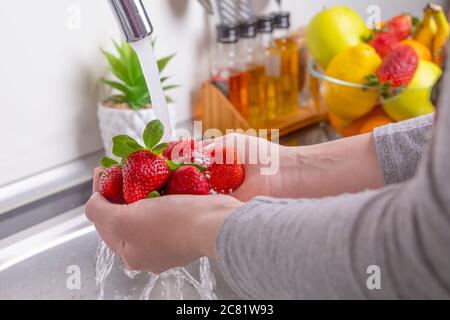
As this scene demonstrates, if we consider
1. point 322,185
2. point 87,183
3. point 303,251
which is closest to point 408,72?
point 322,185

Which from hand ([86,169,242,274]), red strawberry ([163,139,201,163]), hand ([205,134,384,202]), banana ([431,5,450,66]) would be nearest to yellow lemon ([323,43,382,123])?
banana ([431,5,450,66])

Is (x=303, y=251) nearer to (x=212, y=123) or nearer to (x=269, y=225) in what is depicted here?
(x=269, y=225)

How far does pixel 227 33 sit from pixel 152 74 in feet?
1.13

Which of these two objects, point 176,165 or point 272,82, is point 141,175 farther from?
point 272,82

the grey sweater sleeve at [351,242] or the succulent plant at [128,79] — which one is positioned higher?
the grey sweater sleeve at [351,242]

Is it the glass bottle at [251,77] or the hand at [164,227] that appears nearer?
the hand at [164,227]

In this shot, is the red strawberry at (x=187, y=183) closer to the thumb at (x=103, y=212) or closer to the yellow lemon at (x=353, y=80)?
the thumb at (x=103, y=212)

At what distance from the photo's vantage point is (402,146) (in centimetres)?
71

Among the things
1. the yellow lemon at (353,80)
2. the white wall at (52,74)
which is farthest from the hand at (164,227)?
the yellow lemon at (353,80)

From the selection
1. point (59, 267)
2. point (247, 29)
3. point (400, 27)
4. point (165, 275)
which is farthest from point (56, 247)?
point (400, 27)

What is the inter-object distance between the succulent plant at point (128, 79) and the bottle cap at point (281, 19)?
1.03 feet

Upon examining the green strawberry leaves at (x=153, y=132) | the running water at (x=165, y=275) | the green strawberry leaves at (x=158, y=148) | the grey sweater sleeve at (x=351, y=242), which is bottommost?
the running water at (x=165, y=275)

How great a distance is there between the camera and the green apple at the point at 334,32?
1109 mm

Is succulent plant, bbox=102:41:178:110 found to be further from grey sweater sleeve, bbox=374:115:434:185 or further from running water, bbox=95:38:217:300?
grey sweater sleeve, bbox=374:115:434:185
